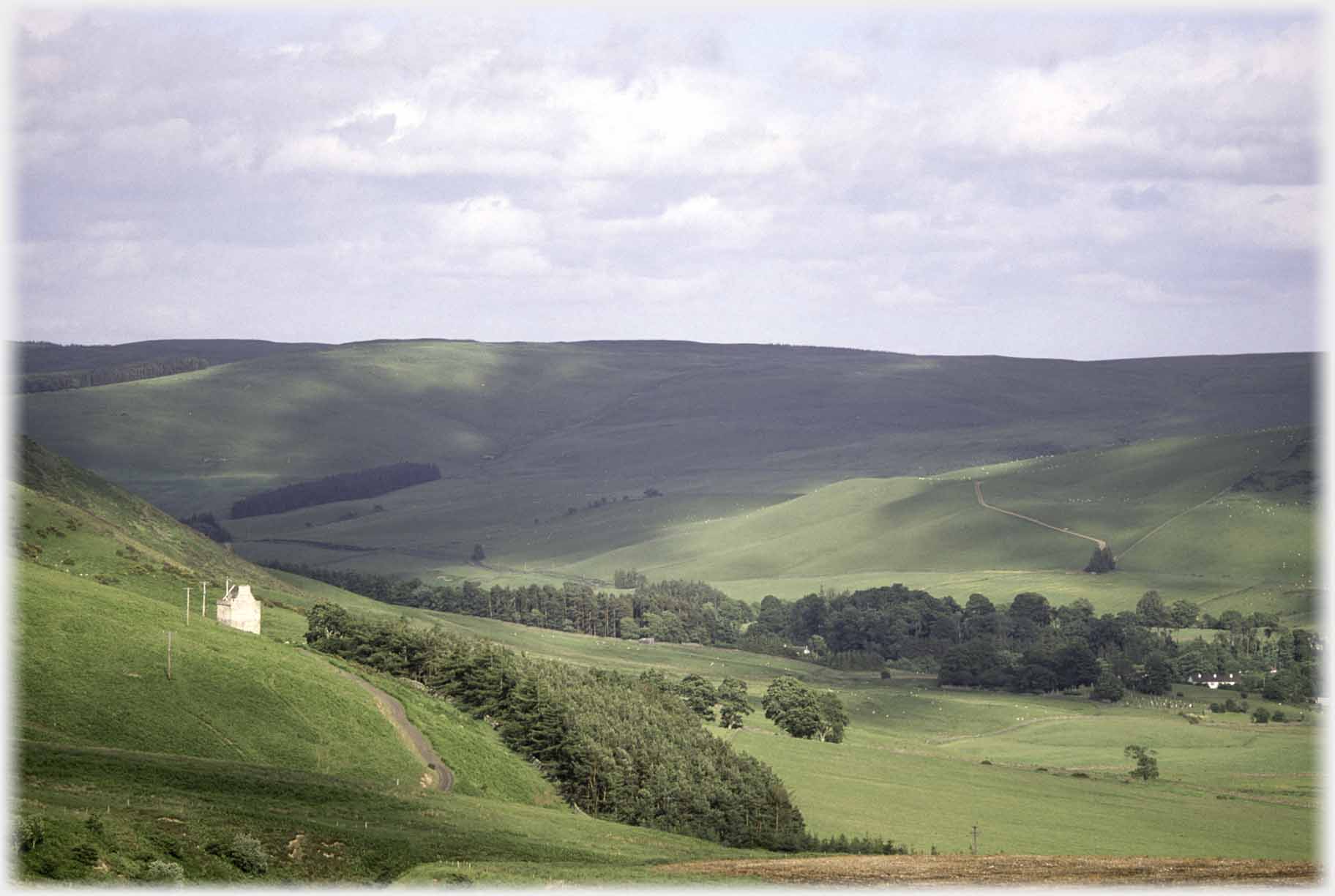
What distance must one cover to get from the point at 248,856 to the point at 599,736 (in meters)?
51.2

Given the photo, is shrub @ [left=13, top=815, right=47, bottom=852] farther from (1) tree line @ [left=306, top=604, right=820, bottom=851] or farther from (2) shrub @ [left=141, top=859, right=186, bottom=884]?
A: (1) tree line @ [left=306, top=604, right=820, bottom=851]

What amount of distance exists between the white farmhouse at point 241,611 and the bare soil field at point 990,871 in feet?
190

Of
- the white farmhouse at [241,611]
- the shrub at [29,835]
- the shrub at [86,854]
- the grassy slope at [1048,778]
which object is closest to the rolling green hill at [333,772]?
the shrub at [86,854]

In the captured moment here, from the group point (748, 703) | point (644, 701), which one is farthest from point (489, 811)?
point (748, 703)

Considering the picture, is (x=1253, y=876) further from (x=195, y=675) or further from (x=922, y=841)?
(x=195, y=675)

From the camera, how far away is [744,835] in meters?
92.5

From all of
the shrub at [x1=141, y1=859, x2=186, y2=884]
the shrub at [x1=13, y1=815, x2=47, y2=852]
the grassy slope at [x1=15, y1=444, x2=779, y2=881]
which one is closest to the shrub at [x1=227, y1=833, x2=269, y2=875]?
the grassy slope at [x1=15, y1=444, x2=779, y2=881]

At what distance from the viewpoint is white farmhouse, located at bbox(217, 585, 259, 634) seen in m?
109

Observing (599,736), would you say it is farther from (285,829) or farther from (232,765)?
(285,829)

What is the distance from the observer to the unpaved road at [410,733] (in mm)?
83062

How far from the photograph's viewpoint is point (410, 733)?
89375 mm

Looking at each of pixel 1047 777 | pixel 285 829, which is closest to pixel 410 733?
pixel 285 829

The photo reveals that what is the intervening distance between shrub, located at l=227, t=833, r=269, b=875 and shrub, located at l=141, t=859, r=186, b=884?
3448mm

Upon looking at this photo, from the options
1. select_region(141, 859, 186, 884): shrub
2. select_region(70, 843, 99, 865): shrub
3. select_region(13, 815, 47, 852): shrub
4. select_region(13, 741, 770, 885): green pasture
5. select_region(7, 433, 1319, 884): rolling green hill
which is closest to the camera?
select_region(13, 815, 47, 852): shrub
